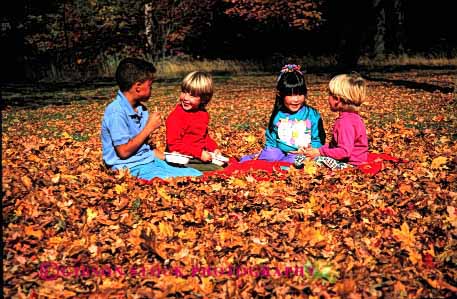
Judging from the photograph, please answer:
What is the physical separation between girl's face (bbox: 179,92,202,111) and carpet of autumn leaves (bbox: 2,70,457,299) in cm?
100

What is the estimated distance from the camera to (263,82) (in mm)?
22359

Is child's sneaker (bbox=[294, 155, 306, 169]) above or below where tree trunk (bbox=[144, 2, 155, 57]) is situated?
below

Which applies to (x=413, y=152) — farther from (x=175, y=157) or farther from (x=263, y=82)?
(x=263, y=82)

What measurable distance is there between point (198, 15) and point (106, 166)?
110 ft

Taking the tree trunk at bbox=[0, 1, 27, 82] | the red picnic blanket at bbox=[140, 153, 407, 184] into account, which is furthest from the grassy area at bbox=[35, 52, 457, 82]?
the red picnic blanket at bbox=[140, 153, 407, 184]

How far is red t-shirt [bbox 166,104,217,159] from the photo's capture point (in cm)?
597

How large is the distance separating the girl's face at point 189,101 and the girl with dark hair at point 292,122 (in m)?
1.01

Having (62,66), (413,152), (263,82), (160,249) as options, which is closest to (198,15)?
(62,66)

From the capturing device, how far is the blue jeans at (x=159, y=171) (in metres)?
5.37

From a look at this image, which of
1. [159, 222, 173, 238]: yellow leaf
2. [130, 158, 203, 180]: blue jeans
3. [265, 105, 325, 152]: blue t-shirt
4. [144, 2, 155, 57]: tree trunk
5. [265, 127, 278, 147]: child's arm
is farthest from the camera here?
[144, 2, 155, 57]: tree trunk

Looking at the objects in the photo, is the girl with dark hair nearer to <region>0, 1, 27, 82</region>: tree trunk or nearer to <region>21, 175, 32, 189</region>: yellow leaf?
<region>21, 175, 32, 189</region>: yellow leaf

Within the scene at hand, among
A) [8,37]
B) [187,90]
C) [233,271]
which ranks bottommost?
[233,271]

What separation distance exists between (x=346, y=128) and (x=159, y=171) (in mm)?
2071

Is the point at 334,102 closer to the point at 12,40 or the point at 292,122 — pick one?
the point at 292,122
